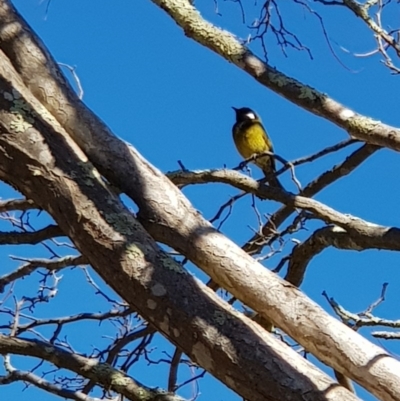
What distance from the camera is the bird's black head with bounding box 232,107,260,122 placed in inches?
256

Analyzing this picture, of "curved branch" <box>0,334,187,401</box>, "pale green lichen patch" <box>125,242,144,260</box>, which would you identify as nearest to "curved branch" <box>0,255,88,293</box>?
"curved branch" <box>0,334,187,401</box>

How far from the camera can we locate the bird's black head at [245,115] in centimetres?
649

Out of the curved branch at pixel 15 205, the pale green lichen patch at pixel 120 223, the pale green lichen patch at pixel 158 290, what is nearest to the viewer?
the pale green lichen patch at pixel 158 290

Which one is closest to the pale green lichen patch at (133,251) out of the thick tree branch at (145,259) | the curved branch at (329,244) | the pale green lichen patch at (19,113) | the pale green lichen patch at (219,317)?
the thick tree branch at (145,259)

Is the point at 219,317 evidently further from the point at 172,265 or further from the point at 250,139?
the point at 250,139

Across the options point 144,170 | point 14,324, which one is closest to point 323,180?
point 144,170

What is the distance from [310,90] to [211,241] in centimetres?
66

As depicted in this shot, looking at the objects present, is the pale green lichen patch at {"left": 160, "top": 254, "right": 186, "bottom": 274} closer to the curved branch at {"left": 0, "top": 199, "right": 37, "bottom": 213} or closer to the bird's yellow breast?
the curved branch at {"left": 0, "top": 199, "right": 37, "bottom": 213}

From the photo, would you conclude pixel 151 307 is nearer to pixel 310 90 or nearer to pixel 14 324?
pixel 310 90

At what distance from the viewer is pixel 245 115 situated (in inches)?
264

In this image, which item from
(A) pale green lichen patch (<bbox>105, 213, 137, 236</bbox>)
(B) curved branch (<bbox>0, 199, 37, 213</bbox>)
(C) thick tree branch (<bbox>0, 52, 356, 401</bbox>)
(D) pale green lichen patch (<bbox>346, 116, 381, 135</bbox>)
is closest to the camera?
(C) thick tree branch (<bbox>0, 52, 356, 401</bbox>)

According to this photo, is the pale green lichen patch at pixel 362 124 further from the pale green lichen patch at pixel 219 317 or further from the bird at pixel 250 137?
the bird at pixel 250 137

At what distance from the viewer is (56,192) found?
197 cm

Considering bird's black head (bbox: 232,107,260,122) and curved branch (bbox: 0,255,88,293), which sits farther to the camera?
bird's black head (bbox: 232,107,260,122)
